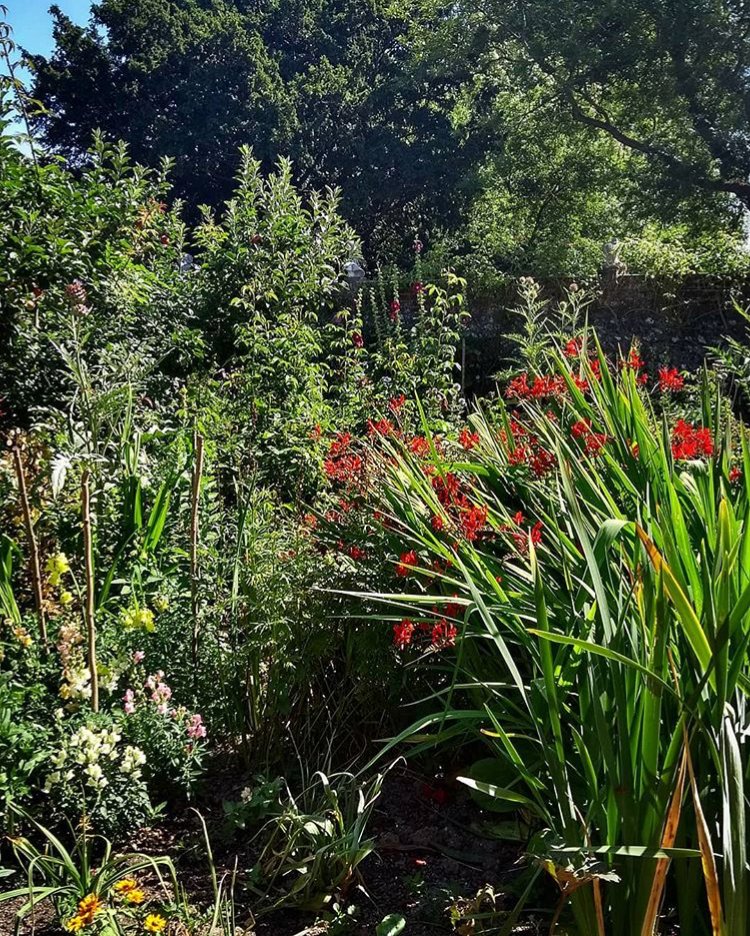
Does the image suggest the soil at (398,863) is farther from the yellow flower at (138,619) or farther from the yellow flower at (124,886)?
the yellow flower at (138,619)

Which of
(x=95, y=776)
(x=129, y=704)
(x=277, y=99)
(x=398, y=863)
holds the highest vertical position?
(x=277, y=99)

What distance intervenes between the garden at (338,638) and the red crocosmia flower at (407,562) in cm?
3

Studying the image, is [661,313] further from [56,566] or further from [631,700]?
[631,700]

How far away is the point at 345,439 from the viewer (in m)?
2.92

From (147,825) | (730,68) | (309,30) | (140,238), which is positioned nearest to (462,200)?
(730,68)

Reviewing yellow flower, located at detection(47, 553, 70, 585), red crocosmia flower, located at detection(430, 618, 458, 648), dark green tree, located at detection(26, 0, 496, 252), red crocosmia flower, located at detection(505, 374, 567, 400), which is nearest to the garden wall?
dark green tree, located at detection(26, 0, 496, 252)

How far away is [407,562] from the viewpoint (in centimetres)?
201

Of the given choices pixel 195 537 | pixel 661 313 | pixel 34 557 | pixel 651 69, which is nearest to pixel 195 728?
pixel 195 537

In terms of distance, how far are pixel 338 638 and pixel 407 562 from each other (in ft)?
1.90

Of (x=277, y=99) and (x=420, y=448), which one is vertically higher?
(x=277, y=99)

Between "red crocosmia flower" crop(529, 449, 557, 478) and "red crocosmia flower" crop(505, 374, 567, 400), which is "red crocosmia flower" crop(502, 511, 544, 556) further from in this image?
"red crocosmia flower" crop(505, 374, 567, 400)

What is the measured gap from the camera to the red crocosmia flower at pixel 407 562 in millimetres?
1963

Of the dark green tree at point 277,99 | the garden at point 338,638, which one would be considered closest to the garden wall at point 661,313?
the dark green tree at point 277,99

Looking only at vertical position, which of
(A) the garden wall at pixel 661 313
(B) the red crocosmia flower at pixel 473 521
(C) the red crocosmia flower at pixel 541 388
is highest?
(A) the garden wall at pixel 661 313
